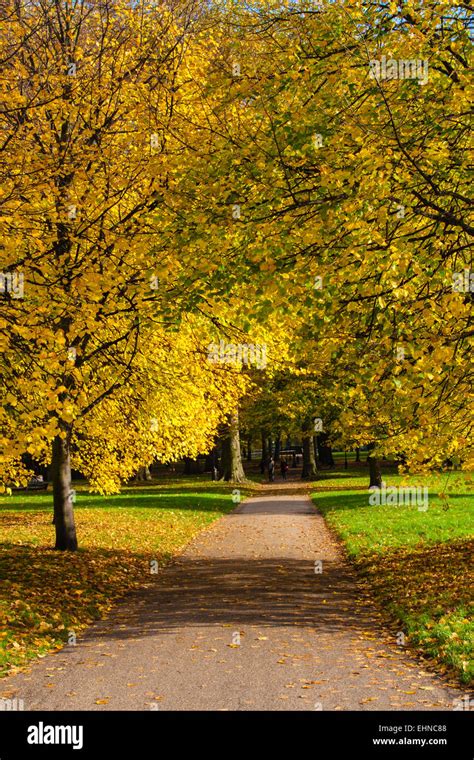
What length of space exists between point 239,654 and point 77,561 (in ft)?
22.0

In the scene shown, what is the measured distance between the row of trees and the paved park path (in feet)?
7.17

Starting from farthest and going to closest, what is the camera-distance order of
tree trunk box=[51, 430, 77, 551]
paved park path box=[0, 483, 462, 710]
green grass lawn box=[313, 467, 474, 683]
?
tree trunk box=[51, 430, 77, 551] < green grass lawn box=[313, 467, 474, 683] < paved park path box=[0, 483, 462, 710]

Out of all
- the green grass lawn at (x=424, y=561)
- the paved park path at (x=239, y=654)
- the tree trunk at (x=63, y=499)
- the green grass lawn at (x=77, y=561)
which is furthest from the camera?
the tree trunk at (x=63, y=499)

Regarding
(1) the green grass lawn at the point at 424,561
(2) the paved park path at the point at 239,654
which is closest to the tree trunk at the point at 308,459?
(1) the green grass lawn at the point at 424,561

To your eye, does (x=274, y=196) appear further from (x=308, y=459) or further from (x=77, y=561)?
(x=308, y=459)

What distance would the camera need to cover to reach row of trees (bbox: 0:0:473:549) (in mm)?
8500

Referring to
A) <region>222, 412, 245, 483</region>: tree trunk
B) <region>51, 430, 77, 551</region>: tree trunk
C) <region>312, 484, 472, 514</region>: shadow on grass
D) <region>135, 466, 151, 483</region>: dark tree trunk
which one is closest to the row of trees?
<region>51, 430, 77, 551</region>: tree trunk

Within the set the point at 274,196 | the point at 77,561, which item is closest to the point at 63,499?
the point at 77,561

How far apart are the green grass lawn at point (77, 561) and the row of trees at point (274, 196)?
7.08ft

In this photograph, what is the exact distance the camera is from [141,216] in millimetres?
12047

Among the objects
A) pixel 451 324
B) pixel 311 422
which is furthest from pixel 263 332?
pixel 311 422

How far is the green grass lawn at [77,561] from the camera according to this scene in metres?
9.29

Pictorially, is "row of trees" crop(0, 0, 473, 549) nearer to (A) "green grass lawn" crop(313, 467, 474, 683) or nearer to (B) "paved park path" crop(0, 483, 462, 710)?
(A) "green grass lawn" crop(313, 467, 474, 683)

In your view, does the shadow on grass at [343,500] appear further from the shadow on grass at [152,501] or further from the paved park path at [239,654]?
the paved park path at [239,654]
